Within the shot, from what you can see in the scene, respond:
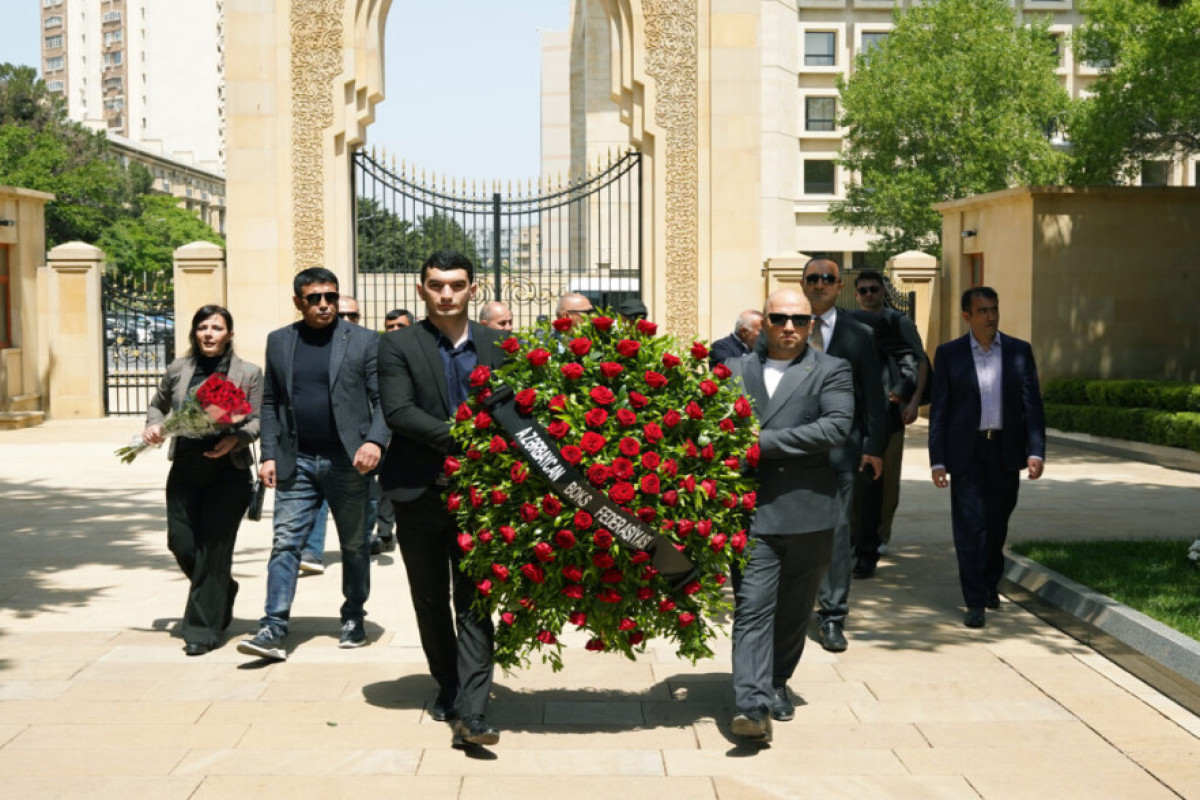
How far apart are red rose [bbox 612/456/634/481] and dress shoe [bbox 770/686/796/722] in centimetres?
124

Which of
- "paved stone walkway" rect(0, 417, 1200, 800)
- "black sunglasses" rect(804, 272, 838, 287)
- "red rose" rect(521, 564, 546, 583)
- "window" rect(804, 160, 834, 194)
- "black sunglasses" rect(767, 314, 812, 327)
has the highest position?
"window" rect(804, 160, 834, 194)

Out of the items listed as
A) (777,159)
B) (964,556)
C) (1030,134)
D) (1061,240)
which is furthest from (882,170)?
(964,556)

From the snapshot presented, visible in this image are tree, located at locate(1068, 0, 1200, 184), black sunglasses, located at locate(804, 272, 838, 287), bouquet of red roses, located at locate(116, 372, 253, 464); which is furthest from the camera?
tree, located at locate(1068, 0, 1200, 184)

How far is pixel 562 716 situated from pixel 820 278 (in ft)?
8.80

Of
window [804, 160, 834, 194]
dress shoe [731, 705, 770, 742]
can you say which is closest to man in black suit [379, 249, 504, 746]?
dress shoe [731, 705, 770, 742]

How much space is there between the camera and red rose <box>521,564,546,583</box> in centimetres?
508

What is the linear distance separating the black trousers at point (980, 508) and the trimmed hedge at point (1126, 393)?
9.17m

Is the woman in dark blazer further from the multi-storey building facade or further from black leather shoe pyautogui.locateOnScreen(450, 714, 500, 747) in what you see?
the multi-storey building facade

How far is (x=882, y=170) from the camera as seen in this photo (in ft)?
144

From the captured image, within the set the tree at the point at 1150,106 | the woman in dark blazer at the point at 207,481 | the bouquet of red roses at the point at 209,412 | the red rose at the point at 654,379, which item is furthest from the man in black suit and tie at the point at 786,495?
the tree at the point at 1150,106

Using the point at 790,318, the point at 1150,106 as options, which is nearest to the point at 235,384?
the point at 790,318

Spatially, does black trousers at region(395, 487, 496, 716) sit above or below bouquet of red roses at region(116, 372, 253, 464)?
below

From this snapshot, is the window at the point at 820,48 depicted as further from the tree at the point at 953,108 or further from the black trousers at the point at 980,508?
the black trousers at the point at 980,508

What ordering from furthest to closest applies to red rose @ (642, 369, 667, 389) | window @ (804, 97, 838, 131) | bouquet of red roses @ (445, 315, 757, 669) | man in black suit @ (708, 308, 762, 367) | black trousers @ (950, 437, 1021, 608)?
1. window @ (804, 97, 838, 131)
2. man in black suit @ (708, 308, 762, 367)
3. black trousers @ (950, 437, 1021, 608)
4. red rose @ (642, 369, 667, 389)
5. bouquet of red roses @ (445, 315, 757, 669)
